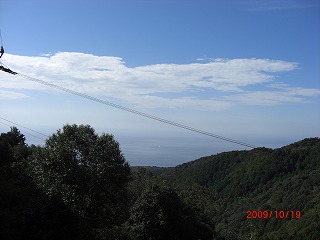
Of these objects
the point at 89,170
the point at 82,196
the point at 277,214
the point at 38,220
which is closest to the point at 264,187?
the point at 277,214

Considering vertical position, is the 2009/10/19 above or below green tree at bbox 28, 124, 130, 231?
below

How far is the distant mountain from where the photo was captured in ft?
202

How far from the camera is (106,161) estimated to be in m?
18.1

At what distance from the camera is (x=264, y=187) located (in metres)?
88.6

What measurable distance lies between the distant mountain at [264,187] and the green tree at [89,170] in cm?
3712

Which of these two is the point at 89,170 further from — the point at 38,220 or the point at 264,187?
the point at 264,187

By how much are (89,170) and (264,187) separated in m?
78.7

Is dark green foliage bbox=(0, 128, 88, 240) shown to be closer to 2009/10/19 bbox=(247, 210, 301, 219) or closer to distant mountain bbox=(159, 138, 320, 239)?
distant mountain bbox=(159, 138, 320, 239)

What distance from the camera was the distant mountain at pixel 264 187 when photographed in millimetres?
61537

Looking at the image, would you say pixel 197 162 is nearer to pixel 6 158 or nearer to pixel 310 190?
pixel 310 190

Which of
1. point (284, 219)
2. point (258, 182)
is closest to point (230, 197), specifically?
point (258, 182)

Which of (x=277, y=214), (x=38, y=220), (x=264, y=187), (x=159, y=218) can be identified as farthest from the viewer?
(x=264, y=187)

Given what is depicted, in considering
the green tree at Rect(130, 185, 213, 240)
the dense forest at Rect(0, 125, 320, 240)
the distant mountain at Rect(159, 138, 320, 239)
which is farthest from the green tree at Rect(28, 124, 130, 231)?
the distant mountain at Rect(159, 138, 320, 239)

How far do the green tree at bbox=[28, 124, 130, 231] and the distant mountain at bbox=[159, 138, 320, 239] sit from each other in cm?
3712
